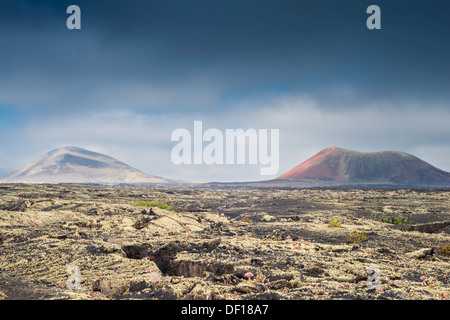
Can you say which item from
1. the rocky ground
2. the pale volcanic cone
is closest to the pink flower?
the rocky ground

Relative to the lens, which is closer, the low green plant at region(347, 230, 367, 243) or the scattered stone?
the scattered stone

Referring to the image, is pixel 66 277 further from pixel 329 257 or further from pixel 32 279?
pixel 329 257

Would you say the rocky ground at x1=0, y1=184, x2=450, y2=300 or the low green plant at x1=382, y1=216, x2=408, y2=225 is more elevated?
the rocky ground at x1=0, y1=184, x2=450, y2=300

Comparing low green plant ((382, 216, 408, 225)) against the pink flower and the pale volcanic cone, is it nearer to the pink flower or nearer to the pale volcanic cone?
the pink flower

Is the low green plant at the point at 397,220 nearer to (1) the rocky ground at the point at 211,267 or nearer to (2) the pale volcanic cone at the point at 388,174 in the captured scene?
(1) the rocky ground at the point at 211,267

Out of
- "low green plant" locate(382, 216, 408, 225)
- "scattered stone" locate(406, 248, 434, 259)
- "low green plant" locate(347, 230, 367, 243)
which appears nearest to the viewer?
"scattered stone" locate(406, 248, 434, 259)

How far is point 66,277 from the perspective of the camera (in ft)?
28.6

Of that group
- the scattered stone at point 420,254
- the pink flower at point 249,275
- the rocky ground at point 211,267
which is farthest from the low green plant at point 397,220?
the pink flower at point 249,275

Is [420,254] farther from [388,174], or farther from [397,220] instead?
[388,174]

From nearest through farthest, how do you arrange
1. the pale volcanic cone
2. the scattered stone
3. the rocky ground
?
1. the rocky ground
2. the scattered stone
3. the pale volcanic cone

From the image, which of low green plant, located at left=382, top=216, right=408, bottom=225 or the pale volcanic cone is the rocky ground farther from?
the pale volcanic cone

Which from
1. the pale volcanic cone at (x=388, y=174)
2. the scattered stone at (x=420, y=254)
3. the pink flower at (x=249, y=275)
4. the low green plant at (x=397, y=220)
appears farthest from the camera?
the pale volcanic cone at (x=388, y=174)
